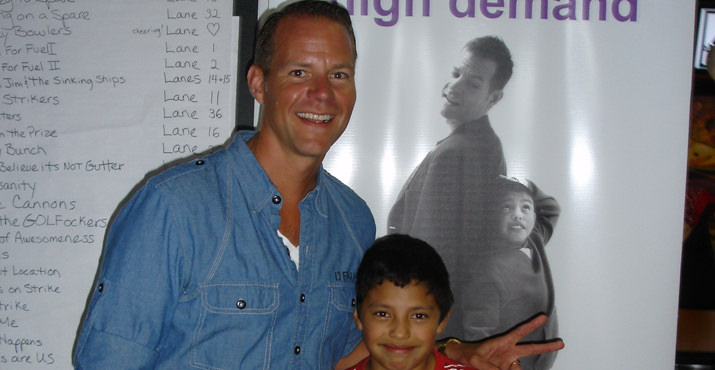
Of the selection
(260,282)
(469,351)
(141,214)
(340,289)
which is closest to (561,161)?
(469,351)

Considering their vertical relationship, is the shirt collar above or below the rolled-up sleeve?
above

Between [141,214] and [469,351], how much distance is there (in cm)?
98

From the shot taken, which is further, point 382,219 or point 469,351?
point 382,219

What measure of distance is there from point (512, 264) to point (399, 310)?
2.12 feet

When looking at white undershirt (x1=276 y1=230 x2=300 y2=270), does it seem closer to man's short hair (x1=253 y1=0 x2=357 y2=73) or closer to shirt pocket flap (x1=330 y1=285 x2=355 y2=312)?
shirt pocket flap (x1=330 y1=285 x2=355 y2=312)

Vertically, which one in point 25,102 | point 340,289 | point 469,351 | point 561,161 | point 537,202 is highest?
point 25,102

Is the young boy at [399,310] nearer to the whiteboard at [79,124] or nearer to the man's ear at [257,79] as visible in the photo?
the man's ear at [257,79]

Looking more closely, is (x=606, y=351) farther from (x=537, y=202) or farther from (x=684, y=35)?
(x=684, y=35)

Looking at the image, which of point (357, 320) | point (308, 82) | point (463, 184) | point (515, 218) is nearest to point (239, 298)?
point (357, 320)

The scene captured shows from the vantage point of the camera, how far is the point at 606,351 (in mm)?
1910

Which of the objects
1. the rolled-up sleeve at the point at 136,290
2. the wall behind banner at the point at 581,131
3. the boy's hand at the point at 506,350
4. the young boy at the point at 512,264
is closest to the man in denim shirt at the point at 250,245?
the rolled-up sleeve at the point at 136,290

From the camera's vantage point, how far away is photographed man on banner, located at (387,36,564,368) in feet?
6.22

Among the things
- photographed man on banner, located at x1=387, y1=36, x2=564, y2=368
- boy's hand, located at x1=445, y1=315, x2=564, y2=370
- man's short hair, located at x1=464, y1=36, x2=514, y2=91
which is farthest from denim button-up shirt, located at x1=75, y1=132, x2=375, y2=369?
man's short hair, located at x1=464, y1=36, x2=514, y2=91

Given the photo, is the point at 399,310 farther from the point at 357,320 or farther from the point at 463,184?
the point at 463,184
